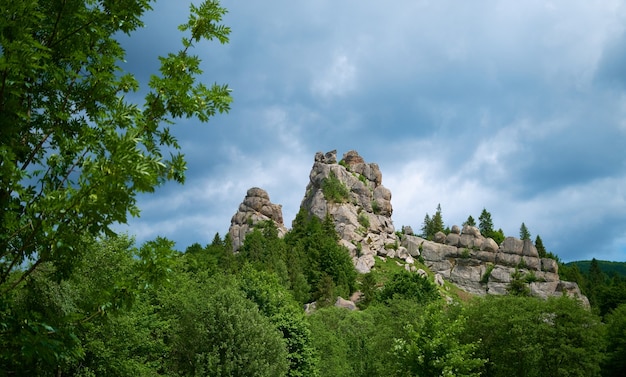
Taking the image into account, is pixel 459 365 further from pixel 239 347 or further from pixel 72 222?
pixel 72 222

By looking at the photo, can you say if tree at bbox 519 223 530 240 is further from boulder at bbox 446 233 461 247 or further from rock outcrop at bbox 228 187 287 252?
rock outcrop at bbox 228 187 287 252

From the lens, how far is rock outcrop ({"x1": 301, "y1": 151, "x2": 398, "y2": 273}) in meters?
118

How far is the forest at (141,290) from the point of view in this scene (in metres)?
5.83

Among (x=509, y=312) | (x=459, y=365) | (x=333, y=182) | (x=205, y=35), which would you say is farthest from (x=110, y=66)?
(x=333, y=182)

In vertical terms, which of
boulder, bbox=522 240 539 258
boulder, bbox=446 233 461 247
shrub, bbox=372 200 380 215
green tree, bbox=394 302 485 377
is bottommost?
green tree, bbox=394 302 485 377

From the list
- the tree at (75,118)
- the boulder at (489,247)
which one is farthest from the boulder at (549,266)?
the tree at (75,118)

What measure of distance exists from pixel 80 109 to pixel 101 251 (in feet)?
91.9

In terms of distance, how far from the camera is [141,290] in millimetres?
6590

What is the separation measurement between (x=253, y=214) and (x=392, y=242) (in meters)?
36.5

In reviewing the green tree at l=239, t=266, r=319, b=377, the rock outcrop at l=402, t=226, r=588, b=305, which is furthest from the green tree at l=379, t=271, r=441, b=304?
the rock outcrop at l=402, t=226, r=588, b=305

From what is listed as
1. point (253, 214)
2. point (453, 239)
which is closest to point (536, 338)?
point (253, 214)

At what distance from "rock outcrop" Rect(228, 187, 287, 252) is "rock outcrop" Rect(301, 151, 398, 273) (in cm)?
907

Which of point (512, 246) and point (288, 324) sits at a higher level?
point (512, 246)

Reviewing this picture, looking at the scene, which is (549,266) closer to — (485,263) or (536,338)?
(485,263)
